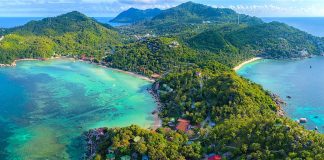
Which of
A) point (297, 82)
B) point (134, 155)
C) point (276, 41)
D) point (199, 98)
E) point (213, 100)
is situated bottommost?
point (297, 82)

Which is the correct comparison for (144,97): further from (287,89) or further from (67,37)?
Answer: (67,37)

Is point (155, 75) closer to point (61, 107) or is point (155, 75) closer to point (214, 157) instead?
point (61, 107)

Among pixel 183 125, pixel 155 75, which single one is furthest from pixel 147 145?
pixel 155 75

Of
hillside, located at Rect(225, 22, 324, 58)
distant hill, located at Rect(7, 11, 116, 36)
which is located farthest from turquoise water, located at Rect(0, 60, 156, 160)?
hillside, located at Rect(225, 22, 324, 58)

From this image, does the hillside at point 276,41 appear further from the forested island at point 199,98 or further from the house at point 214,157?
the house at point 214,157

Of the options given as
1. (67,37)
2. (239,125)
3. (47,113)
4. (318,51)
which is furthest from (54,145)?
(318,51)

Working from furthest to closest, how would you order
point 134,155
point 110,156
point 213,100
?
point 213,100, point 110,156, point 134,155

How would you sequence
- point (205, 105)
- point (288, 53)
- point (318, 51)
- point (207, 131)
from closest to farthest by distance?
point (207, 131)
point (205, 105)
point (288, 53)
point (318, 51)
